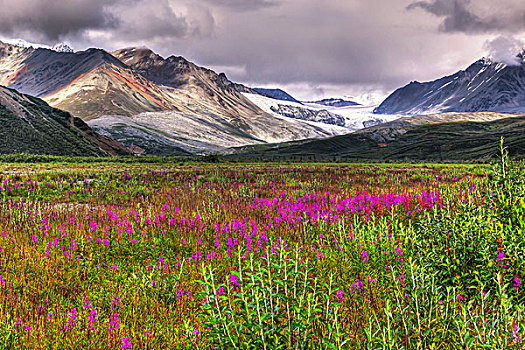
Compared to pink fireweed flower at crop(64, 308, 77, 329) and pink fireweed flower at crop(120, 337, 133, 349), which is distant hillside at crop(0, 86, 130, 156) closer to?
pink fireweed flower at crop(64, 308, 77, 329)

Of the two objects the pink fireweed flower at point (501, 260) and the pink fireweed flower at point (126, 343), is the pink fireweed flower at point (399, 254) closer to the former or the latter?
the pink fireweed flower at point (501, 260)

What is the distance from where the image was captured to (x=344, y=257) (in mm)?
5895

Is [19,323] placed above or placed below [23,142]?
below

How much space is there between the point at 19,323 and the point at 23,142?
79.2m

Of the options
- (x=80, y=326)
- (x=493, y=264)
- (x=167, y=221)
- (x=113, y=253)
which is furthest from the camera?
(x=167, y=221)

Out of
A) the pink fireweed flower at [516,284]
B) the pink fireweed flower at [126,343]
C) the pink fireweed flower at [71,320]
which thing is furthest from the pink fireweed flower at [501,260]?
the pink fireweed flower at [71,320]

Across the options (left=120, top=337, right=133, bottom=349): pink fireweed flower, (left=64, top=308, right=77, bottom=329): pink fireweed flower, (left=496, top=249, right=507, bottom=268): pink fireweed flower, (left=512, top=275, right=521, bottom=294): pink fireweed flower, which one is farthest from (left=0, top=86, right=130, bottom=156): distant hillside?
Result: (left=512, top=275, right=521, bottom=294): pink fireweed flower

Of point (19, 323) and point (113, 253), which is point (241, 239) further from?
point (19, 323)

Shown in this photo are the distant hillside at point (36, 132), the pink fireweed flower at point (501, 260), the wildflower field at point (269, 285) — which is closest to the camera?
the wildflower field at point (269, 285)

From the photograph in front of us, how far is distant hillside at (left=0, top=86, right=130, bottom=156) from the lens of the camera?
67812 mm

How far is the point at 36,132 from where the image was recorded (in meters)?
73.5

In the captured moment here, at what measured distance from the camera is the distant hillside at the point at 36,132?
67.8 m

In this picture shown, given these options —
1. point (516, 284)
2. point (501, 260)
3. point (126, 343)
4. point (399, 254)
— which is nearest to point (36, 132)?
point (126, 343)

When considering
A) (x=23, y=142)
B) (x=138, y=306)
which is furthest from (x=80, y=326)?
(x=23, y=142)
